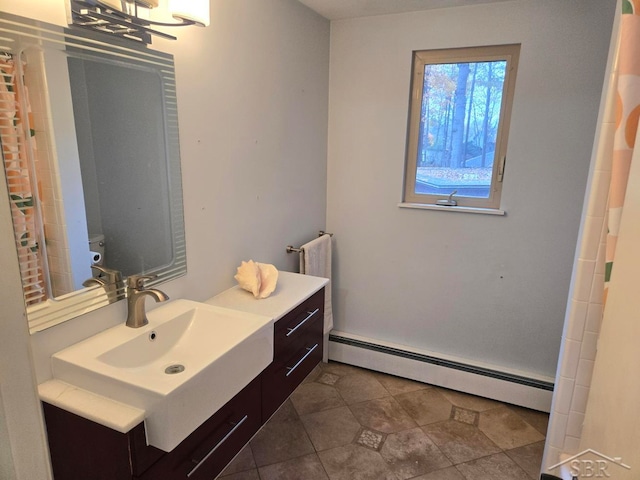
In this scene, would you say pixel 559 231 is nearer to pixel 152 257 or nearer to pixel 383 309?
pixel 383 309

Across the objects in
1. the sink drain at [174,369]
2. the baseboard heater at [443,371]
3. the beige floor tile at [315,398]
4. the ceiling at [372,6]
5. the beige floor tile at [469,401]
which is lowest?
the beige floor tile at [315,398]

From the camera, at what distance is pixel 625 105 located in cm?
126

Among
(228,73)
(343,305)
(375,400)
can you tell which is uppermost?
(228,73)

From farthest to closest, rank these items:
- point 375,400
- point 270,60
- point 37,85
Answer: point 375,400 < point 270,60 < point 37,85

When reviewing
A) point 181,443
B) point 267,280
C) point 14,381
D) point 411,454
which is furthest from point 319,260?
point 14,381

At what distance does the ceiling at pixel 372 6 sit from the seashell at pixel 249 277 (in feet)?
4.83

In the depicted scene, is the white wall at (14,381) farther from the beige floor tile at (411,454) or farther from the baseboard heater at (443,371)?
the baseboard heater at (443,371)

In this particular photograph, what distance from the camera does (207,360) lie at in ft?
3.91

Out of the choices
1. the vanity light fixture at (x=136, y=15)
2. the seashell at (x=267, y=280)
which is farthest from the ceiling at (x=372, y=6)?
the seashell at (x=267, y=280)

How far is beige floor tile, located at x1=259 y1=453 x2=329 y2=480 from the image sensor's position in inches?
78.3

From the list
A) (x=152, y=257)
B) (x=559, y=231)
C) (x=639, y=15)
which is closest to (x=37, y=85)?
(x=152, y=257)

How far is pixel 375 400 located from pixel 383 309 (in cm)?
60

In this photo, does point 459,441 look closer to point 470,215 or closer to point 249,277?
point 470,215

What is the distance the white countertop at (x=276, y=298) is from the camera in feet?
5.53
